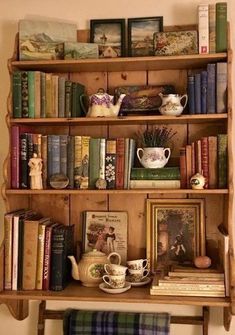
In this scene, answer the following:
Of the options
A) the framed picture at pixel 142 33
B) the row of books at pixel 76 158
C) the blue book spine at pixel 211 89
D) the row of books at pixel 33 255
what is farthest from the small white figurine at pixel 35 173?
the blue book spine at pixel 211 89

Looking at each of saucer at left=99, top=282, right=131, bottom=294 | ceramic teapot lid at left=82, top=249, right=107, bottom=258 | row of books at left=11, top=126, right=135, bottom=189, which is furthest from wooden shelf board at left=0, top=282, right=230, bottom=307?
row of books at left=11, top=126, right=135, bottom=189

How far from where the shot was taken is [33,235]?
1.76 m

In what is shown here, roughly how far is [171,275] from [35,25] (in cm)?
116

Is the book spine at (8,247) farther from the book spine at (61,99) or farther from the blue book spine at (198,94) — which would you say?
the blue book spine at (198,94)

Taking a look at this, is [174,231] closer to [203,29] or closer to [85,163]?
[85,163]

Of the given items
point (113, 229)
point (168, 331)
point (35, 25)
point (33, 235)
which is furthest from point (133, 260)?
point (35, 25)

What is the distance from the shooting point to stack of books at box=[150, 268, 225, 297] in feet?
5.46

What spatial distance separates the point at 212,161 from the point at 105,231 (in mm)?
555

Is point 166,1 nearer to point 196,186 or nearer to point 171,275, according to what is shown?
point 196,186

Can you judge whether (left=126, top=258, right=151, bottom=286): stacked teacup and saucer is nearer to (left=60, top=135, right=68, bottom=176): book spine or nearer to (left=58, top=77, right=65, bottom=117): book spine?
(left=60, top=135, right=68, bottom=176): book spine

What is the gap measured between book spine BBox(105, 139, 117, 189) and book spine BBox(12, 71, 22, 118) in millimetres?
378

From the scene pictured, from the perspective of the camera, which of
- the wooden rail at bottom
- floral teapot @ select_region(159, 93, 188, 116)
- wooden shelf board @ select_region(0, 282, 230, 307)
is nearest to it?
wooden shelf board @ select_region(0, 282, 230, 307)

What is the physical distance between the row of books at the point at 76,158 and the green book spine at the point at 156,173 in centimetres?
3

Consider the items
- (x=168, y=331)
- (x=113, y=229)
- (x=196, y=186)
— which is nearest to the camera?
(x=196, y=186)
